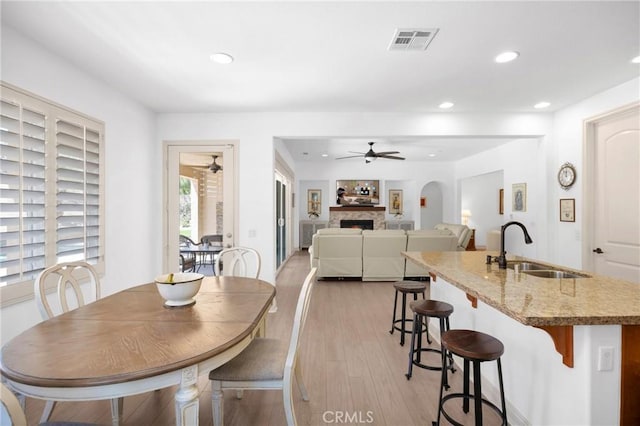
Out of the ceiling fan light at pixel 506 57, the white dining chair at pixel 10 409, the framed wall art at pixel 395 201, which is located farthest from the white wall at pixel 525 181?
the white dining chair at pixel 10 409

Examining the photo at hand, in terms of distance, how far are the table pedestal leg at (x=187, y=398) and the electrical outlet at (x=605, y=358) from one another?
1.67m

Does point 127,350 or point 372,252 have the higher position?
point 127,350

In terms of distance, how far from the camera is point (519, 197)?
5.97 m

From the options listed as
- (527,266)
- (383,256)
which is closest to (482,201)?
(383,256)

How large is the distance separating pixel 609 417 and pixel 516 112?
378 centimetres

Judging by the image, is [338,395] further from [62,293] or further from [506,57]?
[506,57]

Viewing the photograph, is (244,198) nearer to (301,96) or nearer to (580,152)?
(301,96)

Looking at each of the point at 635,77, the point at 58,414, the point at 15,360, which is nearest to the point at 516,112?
the point at 635,77

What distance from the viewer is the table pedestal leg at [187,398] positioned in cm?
122

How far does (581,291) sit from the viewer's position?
1608mm

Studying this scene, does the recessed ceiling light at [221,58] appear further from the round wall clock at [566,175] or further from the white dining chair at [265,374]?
the round wall clock at [566,175]

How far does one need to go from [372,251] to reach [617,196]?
3.22 metres

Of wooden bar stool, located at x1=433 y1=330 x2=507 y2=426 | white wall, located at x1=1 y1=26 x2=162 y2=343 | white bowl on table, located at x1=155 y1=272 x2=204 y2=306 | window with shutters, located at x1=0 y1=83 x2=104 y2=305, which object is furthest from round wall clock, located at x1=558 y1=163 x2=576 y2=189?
window with shutters, located at x1=0 y1=83 x2=104 y2=305

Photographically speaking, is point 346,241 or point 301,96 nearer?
point 301,96
